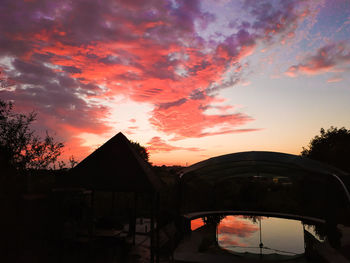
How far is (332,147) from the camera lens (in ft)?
105

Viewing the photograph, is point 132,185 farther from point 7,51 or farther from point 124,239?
point 7,51

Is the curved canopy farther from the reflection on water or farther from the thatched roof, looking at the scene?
the thatched roof

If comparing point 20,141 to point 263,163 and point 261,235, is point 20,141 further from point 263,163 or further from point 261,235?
point 261,235

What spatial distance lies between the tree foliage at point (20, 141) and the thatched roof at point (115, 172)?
5.84 m

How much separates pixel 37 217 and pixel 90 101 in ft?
23.1

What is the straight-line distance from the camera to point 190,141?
19188 mm

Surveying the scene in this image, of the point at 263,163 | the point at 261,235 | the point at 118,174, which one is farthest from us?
the point at 261,235

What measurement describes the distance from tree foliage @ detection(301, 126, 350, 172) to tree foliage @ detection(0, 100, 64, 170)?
25.6m

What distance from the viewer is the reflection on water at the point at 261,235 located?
10175mm

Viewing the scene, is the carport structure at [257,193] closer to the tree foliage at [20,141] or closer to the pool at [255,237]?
the pool at [255,237]

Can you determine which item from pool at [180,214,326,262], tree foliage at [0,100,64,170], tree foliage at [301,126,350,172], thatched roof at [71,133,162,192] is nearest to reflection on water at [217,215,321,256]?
pool at [180,214,326,262]

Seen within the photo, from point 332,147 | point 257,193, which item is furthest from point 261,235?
point 332,147

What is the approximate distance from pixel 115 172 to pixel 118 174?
14 cm

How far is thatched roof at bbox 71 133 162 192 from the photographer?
7.19 meters
